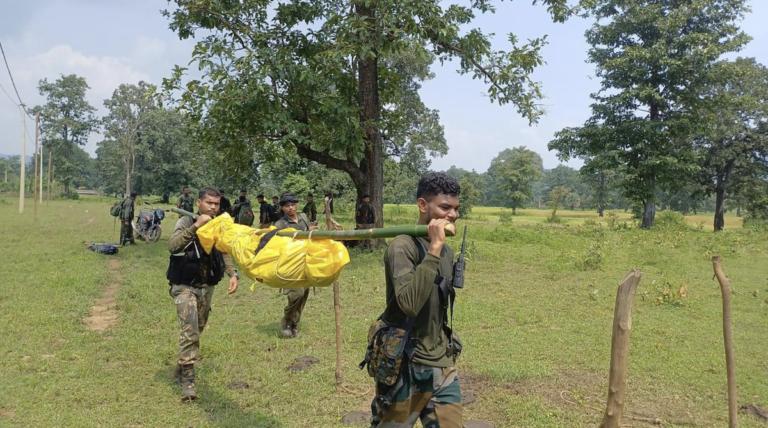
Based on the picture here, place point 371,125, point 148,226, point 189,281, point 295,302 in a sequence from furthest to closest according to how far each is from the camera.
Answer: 1. point 148,226
2. point 371,125
3. point 295,302
4. point 189,281

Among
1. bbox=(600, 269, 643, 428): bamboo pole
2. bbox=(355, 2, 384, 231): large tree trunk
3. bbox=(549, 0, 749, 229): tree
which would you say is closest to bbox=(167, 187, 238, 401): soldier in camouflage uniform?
bbox=(600, 269, 643, 428): bamboo pole

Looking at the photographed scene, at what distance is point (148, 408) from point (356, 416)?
230 centimetres

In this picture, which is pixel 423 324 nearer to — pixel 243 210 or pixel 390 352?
pixel 390 352

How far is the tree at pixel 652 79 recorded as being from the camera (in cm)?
2642

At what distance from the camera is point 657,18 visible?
88.9 ft

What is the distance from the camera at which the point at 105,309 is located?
9.80 m

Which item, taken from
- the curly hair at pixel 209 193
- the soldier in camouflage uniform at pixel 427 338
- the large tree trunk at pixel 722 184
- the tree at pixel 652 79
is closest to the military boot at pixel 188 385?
the curly hair at pixel 209 193

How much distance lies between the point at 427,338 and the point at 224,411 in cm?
337

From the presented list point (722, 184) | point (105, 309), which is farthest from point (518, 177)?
point (105, 309)

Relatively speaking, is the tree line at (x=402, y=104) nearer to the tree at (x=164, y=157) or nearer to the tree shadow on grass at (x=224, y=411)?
the tree at (x=164, y=157)

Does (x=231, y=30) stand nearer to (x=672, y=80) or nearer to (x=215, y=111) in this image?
(x=215, y=111)

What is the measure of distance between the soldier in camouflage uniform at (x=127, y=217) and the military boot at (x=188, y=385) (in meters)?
13.0

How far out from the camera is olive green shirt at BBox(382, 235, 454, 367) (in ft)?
9.22

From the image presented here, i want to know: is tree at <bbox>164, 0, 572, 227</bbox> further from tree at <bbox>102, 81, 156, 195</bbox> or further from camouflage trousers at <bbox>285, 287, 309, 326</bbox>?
tree at <bbox>102, 81, 156, 195</bbox>
